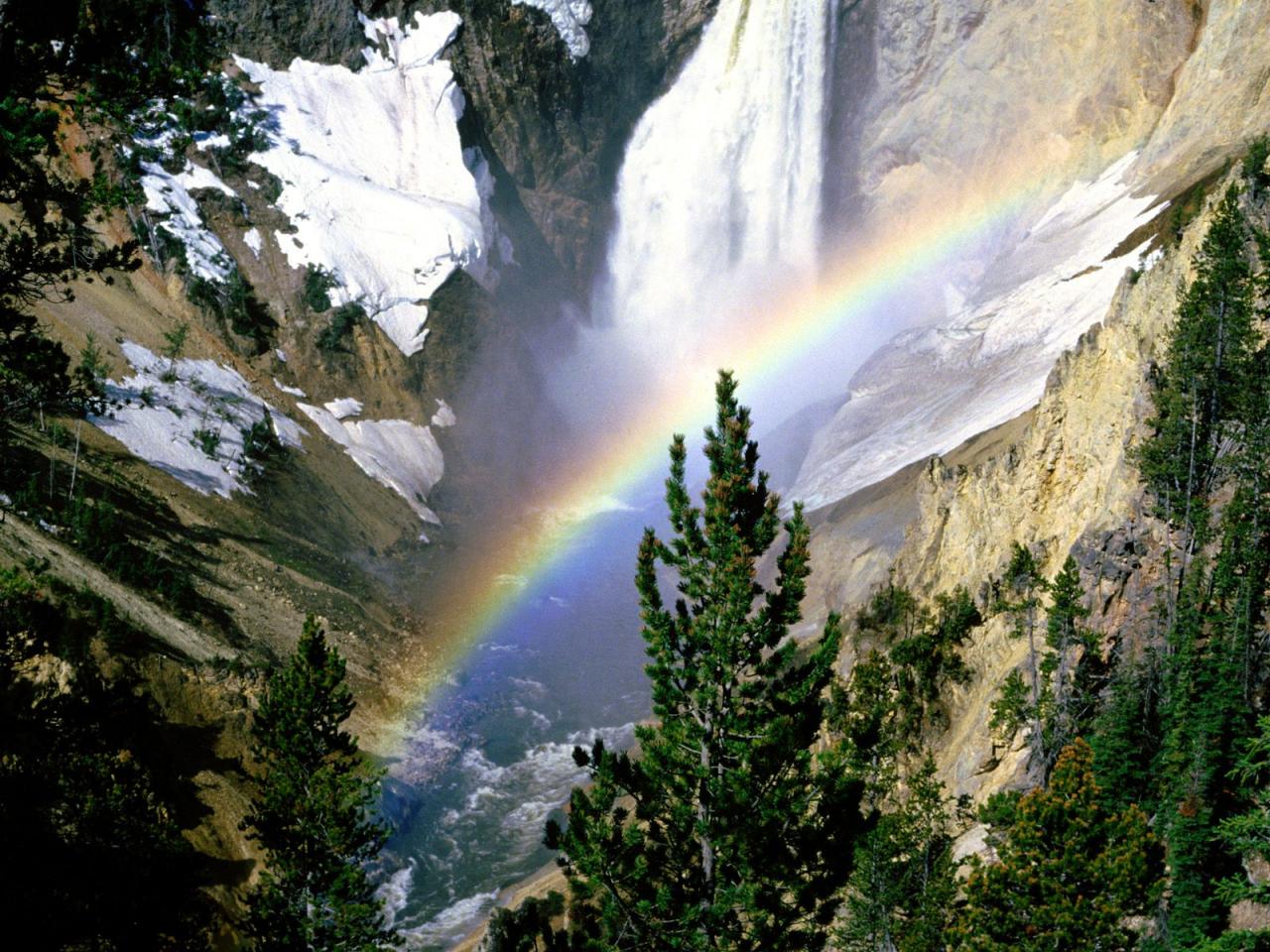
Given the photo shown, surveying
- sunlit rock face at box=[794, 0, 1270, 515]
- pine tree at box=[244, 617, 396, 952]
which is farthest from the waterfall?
pine tree at box=[244, 617, 396, 952]

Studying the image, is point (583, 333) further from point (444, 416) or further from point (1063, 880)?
point (1063, 880)

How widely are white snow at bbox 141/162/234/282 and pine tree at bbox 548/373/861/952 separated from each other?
2194 inches

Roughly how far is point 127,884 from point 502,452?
57.2 m

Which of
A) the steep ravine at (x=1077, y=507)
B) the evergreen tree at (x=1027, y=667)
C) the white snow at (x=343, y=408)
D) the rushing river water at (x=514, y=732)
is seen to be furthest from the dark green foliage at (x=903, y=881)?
the white snow at (x=343, y=408)

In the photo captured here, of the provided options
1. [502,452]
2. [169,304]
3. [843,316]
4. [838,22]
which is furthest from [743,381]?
[169,304]

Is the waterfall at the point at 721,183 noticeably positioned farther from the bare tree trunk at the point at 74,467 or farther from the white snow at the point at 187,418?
the bare tree trunk at the point at 74,467

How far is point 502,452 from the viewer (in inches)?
2857

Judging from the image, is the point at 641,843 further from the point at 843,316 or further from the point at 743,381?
the point at 843,316

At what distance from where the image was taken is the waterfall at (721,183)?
95562 mm

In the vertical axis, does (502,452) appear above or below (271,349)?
below

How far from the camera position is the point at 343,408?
63.7 meters

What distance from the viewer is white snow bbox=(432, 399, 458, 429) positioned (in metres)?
68.7

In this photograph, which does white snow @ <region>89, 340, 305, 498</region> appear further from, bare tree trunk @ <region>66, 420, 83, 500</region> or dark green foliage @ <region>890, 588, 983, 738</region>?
dark green foliage @ <region>890, 588, 983, 738</region>

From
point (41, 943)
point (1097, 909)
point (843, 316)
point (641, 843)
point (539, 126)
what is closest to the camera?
point (41, 943)
